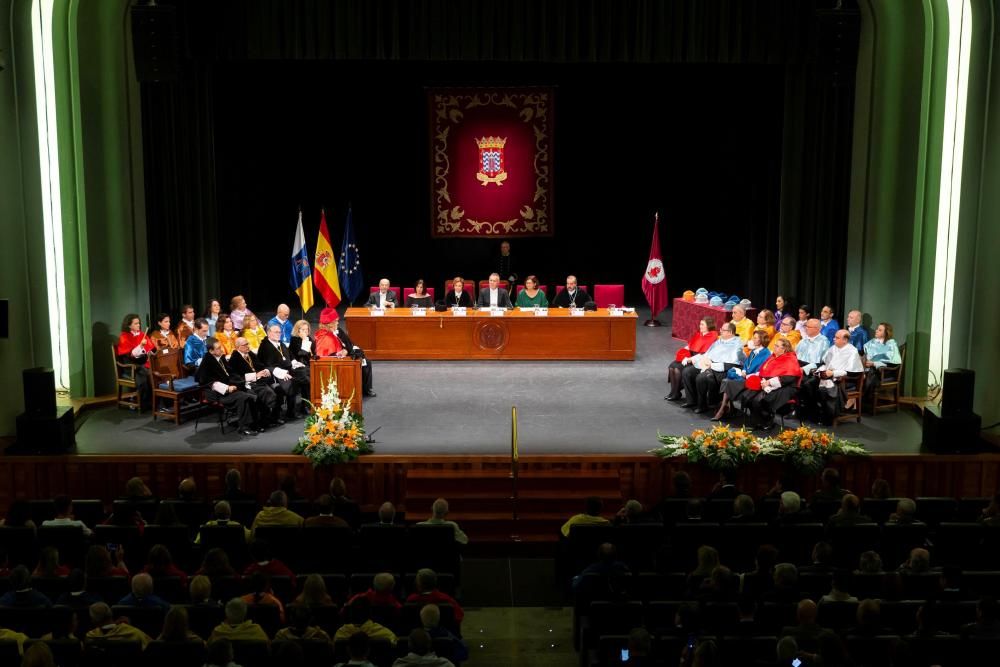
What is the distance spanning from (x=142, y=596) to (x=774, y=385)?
6.98 meters

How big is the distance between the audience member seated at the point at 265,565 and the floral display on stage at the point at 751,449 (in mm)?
3934

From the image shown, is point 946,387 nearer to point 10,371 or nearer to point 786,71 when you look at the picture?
point 786,71

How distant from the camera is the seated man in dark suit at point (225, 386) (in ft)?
36.9

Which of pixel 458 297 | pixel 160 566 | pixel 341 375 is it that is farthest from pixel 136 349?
pixel 160 566

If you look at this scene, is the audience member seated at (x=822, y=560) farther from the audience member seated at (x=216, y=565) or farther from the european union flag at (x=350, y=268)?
the european union flag at (x=350, y=268)

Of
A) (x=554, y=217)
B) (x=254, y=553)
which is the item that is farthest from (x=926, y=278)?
(x=254, y=553)

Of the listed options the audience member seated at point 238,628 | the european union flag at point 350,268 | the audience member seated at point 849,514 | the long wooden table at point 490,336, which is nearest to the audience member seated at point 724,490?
the audience member seated at point 849,514

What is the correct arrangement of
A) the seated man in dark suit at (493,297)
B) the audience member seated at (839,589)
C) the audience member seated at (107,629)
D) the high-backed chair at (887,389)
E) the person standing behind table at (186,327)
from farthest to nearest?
the seated man in dark suit at (493,297), the person standing behind table at (186,327), the high-backed chair at (887,389), the audience member seated at (839,589), the audience member seated at (107,629)

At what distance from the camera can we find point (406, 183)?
19.2 meters

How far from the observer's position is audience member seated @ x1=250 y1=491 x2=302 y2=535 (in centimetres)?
804

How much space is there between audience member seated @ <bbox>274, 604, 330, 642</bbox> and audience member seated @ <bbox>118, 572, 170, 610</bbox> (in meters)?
0.91

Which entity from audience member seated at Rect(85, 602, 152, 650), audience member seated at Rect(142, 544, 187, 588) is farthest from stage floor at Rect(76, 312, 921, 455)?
audience member seated at Rect(85, 602, 152, 650)

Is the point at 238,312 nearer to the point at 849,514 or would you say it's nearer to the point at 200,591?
the point at 200,591

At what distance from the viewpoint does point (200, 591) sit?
21.1 ft
